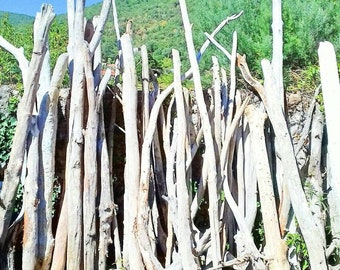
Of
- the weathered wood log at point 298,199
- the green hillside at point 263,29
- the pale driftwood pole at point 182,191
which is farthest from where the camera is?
the green hillside at point 263,29

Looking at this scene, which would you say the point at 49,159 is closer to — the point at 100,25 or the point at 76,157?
the point at 76,157

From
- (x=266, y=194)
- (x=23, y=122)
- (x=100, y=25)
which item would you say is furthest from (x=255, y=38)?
(x=23, y=122)

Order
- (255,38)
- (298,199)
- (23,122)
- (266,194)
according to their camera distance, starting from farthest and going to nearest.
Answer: (255,38), (266,194), (23,122), (298,199)

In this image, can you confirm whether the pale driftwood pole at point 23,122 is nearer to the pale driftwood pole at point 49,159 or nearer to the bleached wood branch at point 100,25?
the pale driftwood pole at point 49,159

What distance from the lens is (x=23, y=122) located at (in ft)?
9.19

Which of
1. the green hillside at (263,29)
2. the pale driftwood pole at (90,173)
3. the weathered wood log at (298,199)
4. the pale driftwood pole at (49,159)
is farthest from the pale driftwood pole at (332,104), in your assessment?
the green hillside at (263,29)

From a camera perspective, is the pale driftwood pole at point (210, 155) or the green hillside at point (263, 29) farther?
the green hillside at point (263, 29)

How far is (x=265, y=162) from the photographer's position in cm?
298

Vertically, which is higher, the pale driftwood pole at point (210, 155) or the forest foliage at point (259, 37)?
the forest foliage at point (259, 37)

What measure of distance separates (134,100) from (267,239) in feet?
3.61

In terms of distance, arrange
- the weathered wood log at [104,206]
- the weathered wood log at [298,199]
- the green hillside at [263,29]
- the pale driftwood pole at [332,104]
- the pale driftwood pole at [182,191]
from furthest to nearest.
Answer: the green hillside at [263,29], the weathered wood log at [104,206], the pale driftwood pole at [182,191], the weathered wood log at [298,199], the pale driftwood pole at [332,104]

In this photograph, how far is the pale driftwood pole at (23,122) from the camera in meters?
2.78

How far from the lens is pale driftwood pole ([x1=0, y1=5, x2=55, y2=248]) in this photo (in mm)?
2781

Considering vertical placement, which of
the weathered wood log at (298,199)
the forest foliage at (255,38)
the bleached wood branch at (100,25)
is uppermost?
the forest foliage at (255,38)
